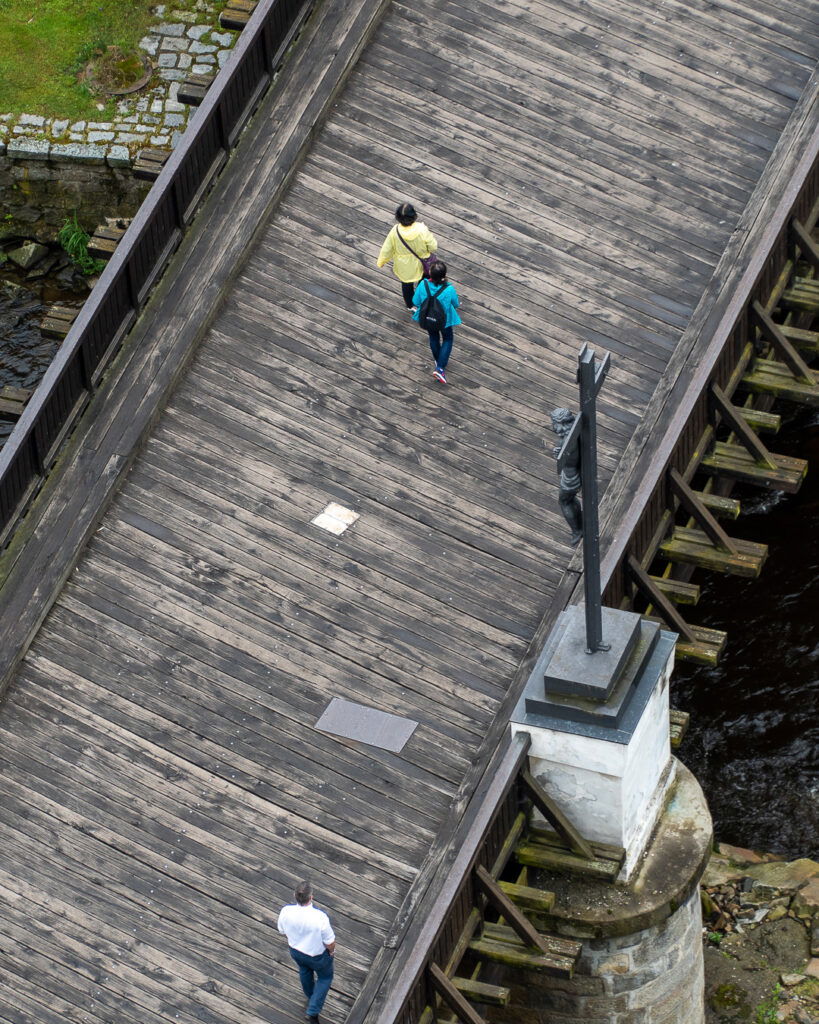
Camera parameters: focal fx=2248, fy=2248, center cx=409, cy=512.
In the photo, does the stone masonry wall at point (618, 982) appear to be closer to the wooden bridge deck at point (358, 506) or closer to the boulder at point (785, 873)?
the wooden bridge deck at point (358, 506)

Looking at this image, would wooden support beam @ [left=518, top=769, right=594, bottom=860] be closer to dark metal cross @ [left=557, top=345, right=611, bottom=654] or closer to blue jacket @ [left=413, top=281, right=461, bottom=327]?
dark metal cross @ [left=557, top=345, right=611, bottom=654]

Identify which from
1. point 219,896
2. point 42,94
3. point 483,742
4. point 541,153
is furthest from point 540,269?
point 42,94

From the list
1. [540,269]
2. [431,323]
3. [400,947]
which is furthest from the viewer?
[540,269]

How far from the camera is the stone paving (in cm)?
2838

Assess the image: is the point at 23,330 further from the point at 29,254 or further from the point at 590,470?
the point at 590,470

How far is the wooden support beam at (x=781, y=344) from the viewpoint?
20.6 m

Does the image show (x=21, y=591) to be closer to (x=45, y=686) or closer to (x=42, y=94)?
(x=45, y=686)

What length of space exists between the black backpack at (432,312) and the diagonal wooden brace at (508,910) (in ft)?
16.2

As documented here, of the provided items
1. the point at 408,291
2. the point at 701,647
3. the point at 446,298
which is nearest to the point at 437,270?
the point at 446,298

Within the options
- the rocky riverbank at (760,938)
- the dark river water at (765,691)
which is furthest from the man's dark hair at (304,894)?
the dark river water at (765,691)

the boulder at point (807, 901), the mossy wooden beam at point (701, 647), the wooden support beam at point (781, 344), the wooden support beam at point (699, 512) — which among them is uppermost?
Result: the wooden support beam at point (781, 344)

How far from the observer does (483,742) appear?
17.7 metres

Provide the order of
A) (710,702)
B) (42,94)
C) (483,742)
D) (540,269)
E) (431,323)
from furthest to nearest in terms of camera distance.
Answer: (42,94) → (710,702) → (540,269) → (431,323) → (483,742)

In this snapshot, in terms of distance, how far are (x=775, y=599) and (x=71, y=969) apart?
450 inches
